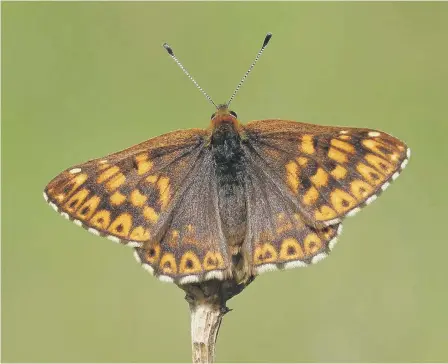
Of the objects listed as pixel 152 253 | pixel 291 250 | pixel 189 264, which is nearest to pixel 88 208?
pixel 152 253

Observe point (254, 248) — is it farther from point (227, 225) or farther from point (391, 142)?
point (391, 142)

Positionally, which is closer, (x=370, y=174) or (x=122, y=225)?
(x=122, y=225)

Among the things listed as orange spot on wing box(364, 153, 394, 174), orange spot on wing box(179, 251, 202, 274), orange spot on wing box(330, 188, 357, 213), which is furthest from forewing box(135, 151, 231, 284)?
orange spot on wing box(364, 153, 394, 174)

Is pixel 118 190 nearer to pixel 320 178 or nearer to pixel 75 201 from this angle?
pixel 75 201

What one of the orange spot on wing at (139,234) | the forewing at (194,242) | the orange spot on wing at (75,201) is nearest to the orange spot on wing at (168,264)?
the forewing at (194,242)

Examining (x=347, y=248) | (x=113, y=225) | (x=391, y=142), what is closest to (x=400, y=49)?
(x=347, y=248)

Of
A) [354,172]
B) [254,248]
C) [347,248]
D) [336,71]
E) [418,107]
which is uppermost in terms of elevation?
[336,71]

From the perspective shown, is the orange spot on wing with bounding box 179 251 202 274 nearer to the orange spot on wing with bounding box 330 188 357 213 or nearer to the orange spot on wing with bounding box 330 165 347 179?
the orange spot on wing with bounding box 330 188 357 213
